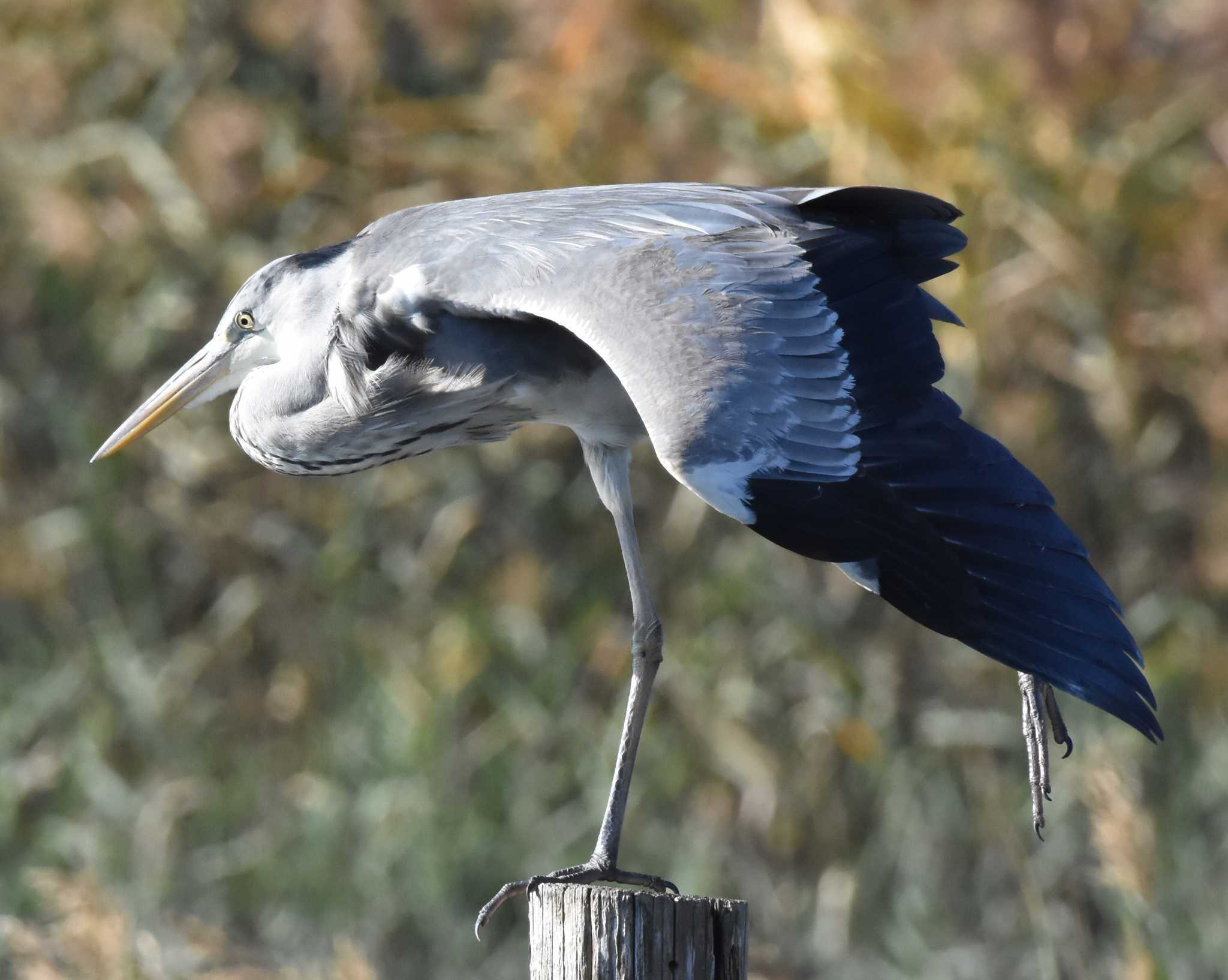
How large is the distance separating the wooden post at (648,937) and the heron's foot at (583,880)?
340 mm

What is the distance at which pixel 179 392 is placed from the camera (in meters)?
3.69

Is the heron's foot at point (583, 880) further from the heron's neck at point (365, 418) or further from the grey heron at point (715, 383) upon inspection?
the heron's neck at point (365, 418)

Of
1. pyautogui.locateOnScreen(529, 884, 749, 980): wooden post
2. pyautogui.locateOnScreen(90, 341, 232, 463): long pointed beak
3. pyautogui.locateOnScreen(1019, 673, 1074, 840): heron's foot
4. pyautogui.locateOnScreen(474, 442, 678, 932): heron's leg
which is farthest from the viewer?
pyautogui.locateOnScreen(90, 341, 232, 463): long pointed beak

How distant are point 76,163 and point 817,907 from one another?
3758 millimetres

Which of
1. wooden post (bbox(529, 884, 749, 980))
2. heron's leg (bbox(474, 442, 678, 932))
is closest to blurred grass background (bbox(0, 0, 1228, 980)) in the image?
heron's leg (bbox(474, 442, 678, 932))

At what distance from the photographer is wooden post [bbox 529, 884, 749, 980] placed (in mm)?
2490

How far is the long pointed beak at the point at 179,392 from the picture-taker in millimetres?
3637

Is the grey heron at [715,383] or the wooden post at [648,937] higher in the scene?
the grey heron at [715,383]

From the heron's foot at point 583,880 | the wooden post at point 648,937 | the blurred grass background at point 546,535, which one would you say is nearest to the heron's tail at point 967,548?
the wooden post at point 648,937

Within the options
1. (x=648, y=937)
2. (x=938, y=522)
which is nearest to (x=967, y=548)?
(x=938, y=522)

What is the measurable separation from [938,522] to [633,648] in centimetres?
87

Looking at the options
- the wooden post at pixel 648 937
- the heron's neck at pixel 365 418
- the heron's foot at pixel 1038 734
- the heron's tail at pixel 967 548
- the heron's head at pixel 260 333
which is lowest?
the wooden post at pixel 648 937

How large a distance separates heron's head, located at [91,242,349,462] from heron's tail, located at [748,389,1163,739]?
3.90ft

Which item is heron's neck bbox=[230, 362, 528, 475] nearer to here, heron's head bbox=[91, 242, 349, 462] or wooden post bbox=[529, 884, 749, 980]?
heron's head bbox=[91, 242, 349, 462]
